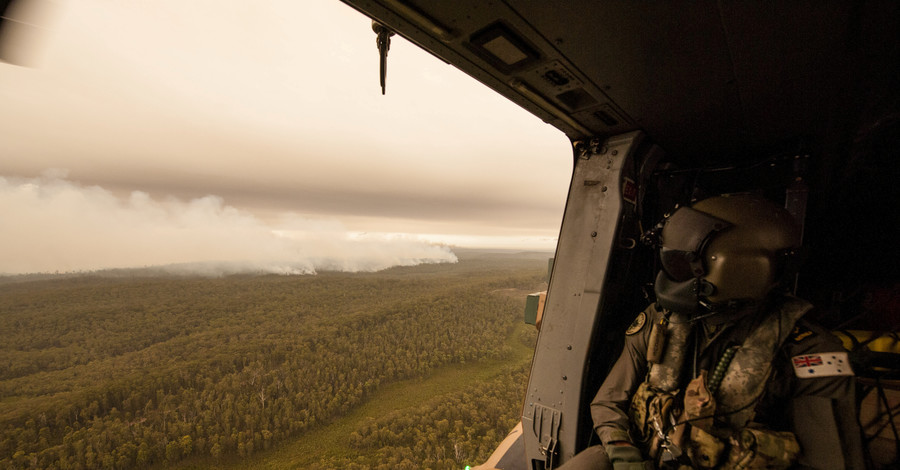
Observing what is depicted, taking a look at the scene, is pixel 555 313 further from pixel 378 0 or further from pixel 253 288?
pixel 253 288

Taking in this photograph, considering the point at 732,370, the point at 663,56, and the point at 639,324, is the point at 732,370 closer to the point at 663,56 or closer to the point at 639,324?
the point at 639,324

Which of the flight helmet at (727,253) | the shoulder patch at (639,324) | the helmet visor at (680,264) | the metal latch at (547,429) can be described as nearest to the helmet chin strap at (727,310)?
the flight helmet at (727,253)

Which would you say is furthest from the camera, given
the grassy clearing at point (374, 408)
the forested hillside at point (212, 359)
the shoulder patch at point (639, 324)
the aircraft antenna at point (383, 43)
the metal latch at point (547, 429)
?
the forested hillside at point (212, 359)

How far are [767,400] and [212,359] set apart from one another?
6765cm

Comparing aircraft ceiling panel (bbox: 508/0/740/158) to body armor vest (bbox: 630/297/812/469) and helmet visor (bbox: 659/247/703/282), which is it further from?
body armor vest (bbox: 630/297/812/469)

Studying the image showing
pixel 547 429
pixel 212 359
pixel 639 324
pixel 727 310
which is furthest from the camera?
pixel 212 359

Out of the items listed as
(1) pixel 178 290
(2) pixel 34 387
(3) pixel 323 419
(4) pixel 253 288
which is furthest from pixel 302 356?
(1) pixel 178 290

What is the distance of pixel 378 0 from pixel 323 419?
46.6 metres

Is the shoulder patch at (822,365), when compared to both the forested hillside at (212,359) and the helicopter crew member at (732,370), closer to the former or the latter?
the helicopter crew member at (732,370)

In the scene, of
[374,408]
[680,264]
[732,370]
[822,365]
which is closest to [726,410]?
[732,370]

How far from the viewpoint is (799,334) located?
4.95 ft

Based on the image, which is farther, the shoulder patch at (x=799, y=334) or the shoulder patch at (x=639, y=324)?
the shoulder patch at (x=639, y=324)

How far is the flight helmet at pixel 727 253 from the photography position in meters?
1.51

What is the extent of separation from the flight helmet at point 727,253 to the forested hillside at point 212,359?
36.3 meters
